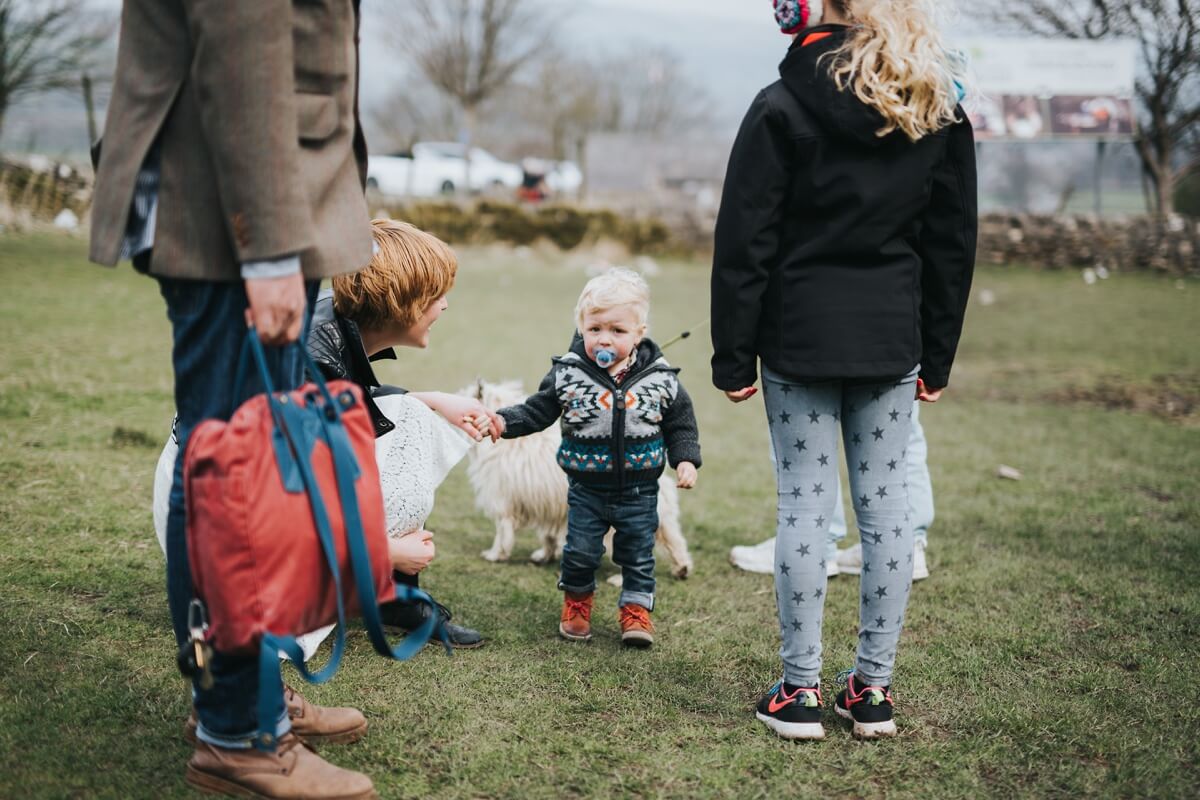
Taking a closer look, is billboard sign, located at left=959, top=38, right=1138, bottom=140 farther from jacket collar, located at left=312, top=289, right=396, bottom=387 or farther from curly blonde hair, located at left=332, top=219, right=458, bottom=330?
jacket collar, located at left=312, top=289, right=396, bottom=387

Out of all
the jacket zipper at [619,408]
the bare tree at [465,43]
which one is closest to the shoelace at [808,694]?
the jacket zipper at [619,408]

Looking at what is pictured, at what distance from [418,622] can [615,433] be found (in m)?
0.92

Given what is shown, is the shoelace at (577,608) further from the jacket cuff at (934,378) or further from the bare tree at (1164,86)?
the bare tree at (1164,86)

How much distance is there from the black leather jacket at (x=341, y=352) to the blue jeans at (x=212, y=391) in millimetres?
763

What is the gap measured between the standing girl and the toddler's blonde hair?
2.19ft

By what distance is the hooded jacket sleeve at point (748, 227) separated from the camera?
251cm

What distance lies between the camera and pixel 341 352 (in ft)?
9.98

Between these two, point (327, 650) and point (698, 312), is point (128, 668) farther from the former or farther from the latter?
point (698, 312)

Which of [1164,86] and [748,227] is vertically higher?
[1164,86]

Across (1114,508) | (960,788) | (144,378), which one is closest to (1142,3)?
(1114,508)

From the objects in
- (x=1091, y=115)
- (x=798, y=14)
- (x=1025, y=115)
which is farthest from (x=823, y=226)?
(x=1091, y=115)

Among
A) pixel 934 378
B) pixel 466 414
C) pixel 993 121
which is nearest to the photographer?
pixel 934 378

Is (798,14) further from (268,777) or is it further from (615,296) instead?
(268,777)

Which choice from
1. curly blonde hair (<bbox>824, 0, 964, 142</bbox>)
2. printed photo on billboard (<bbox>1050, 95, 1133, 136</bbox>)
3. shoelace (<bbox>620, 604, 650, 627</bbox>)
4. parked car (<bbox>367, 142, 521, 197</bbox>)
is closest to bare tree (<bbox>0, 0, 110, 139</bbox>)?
parked car (<bbox>367, 142, 521, 197</bbox>)
